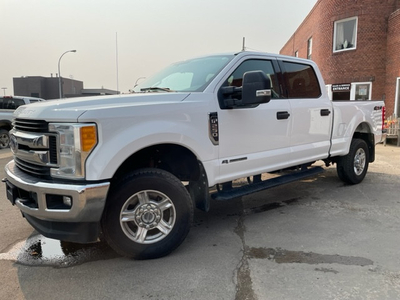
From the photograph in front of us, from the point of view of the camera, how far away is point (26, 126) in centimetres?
324

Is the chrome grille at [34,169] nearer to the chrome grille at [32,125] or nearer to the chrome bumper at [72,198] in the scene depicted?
the chrome bumper at [72,198]

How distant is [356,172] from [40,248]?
526 cm

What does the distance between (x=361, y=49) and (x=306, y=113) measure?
12.7 metres

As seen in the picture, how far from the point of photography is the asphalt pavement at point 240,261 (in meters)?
2.85

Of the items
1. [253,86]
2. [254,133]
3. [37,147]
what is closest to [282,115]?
[254,133]

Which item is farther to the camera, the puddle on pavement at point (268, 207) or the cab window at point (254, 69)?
the puddle on pavement at point (268, 207)

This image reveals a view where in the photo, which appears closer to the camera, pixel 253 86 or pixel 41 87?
pixel 253 86

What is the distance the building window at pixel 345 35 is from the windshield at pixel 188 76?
13.8m

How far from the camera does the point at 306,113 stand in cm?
492

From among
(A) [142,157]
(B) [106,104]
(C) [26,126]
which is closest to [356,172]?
(A) [142,157]

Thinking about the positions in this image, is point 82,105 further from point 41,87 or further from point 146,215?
point 41,87

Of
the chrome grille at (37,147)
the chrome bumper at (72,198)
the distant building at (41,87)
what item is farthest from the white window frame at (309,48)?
the distant building at (41,87)

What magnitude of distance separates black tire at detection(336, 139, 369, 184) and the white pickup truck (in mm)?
1681

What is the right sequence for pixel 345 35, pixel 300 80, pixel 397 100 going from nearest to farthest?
pixel 300 80, pixel 397 100, pixel 345 35
